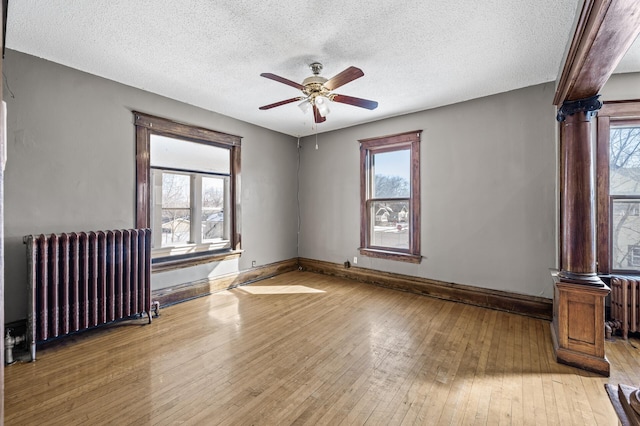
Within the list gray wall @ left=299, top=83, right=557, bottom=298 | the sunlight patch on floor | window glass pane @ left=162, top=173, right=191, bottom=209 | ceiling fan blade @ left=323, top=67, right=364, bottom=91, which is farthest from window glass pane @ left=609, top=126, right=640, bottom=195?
window glass pane @ left=162, top=173, right=191, bottom=209

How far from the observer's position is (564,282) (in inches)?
105

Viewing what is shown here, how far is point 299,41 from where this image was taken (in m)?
2.73

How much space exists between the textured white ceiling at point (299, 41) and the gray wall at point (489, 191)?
409 mm

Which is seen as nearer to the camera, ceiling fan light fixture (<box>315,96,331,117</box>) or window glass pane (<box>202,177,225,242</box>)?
ceiling fan light fixture (<box>315,96,331,117</box>)

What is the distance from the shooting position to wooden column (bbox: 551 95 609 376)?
2.55 metres

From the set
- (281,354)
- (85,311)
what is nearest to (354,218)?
(281,354)

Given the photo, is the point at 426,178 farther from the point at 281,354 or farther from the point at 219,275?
the point at 219,275

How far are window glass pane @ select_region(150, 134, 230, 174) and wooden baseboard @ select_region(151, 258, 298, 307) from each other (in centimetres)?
163

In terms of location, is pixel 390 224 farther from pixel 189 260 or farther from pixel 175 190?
pixel 175 190

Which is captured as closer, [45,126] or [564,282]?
[564,282]

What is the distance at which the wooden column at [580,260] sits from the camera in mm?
2547

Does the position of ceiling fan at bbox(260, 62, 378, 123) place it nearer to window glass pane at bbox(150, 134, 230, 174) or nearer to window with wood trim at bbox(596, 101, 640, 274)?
window glass pane at bbox(150, 134, 230, 174)

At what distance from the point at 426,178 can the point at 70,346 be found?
4.58m

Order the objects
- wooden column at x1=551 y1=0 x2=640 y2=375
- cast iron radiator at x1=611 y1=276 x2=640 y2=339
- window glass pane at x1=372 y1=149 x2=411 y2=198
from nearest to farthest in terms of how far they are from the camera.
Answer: wooden column at x1=551 y1=0 x2=640 y2=375 < cast iron radiator at x1=611 y1=276 x2=640 y2=339 < window glass pane at x1=372 y1=149 x2=411 y2=198
